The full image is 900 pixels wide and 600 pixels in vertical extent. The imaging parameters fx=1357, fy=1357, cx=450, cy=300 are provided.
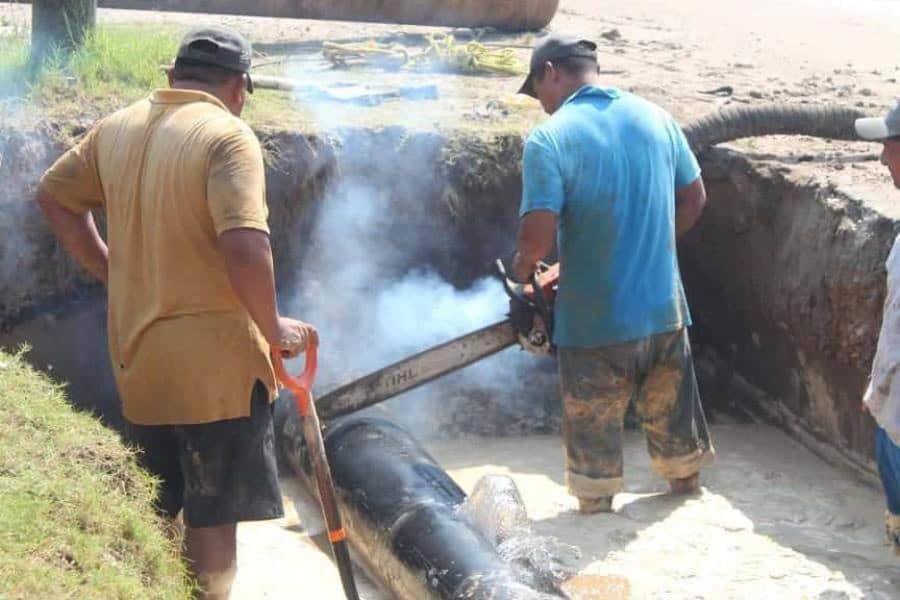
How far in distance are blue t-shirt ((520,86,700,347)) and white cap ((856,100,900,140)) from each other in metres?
0.98

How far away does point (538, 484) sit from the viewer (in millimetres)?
6527

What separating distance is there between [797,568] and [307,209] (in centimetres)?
313

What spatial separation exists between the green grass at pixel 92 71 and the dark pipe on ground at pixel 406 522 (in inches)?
91.1

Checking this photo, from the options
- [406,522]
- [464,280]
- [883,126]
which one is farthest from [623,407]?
[464,280]

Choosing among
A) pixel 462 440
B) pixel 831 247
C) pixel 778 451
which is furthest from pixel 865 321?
pixel 462 440

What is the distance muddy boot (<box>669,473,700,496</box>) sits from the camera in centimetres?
620

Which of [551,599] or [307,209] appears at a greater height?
[307,209]

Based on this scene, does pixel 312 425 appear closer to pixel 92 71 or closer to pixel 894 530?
pixel 894 530

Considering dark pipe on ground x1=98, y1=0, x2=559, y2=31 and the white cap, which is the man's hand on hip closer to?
the white cap

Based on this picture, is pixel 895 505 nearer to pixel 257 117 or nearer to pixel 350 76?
pixel 257 117

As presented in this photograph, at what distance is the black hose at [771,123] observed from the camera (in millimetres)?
7250

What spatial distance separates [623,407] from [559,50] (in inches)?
60.8

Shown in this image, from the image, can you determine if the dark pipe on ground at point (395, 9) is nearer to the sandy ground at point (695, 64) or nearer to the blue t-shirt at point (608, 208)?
the sandy ground at point (695, 64)

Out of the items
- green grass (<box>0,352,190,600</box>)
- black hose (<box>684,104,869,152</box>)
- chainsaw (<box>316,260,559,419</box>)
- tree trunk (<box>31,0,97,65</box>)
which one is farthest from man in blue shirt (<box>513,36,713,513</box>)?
tree trunk (<box>31,0,97,65</box>)
